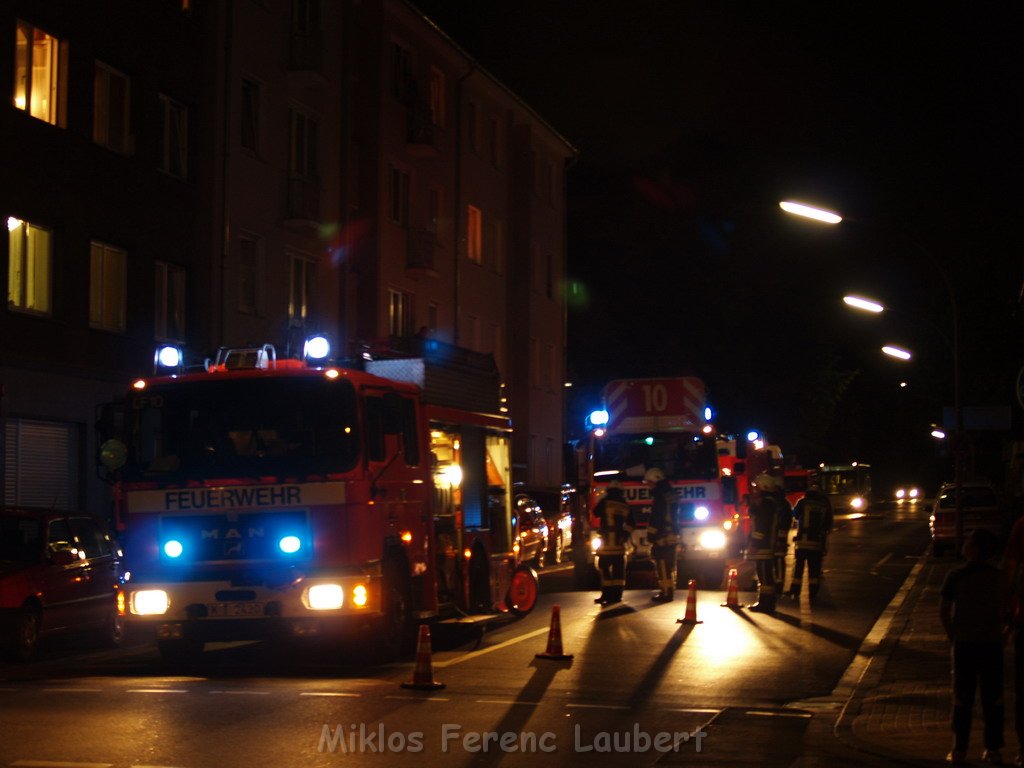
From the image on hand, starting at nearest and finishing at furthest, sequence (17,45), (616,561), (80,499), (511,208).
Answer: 1. (616,561)
2. (17,45)
3. (80,499)
4. (511,208)

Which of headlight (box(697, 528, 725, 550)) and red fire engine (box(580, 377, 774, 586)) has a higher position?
red fire engine (box(580, 377, 774, 586))

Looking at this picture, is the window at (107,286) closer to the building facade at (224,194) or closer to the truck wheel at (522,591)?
the building facade at (224,194)

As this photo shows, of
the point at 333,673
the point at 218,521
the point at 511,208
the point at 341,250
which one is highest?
the point at 511,208

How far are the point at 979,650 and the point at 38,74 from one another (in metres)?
20.3

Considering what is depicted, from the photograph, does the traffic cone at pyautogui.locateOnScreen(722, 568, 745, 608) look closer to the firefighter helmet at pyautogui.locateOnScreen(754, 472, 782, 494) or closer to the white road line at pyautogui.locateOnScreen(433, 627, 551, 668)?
the firefighter helmet at pyautogui.locateOnScreen(754, 472, 782, 494)

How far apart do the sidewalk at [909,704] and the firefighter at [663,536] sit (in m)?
3.63

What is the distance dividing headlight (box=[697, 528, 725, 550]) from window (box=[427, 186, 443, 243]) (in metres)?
19.3

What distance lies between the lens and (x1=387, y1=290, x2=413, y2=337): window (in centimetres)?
3850

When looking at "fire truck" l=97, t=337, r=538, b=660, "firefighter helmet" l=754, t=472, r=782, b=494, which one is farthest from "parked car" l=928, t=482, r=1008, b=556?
"fire truck" l=97, t=337, r=538, b=660

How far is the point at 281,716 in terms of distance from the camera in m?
10.6

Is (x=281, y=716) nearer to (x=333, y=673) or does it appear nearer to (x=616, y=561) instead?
(x=333, y=673)

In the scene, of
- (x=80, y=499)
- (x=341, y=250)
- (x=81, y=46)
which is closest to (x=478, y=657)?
(x=80, y=499)

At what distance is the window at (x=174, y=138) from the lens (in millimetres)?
28484

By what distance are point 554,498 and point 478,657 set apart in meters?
23.8
